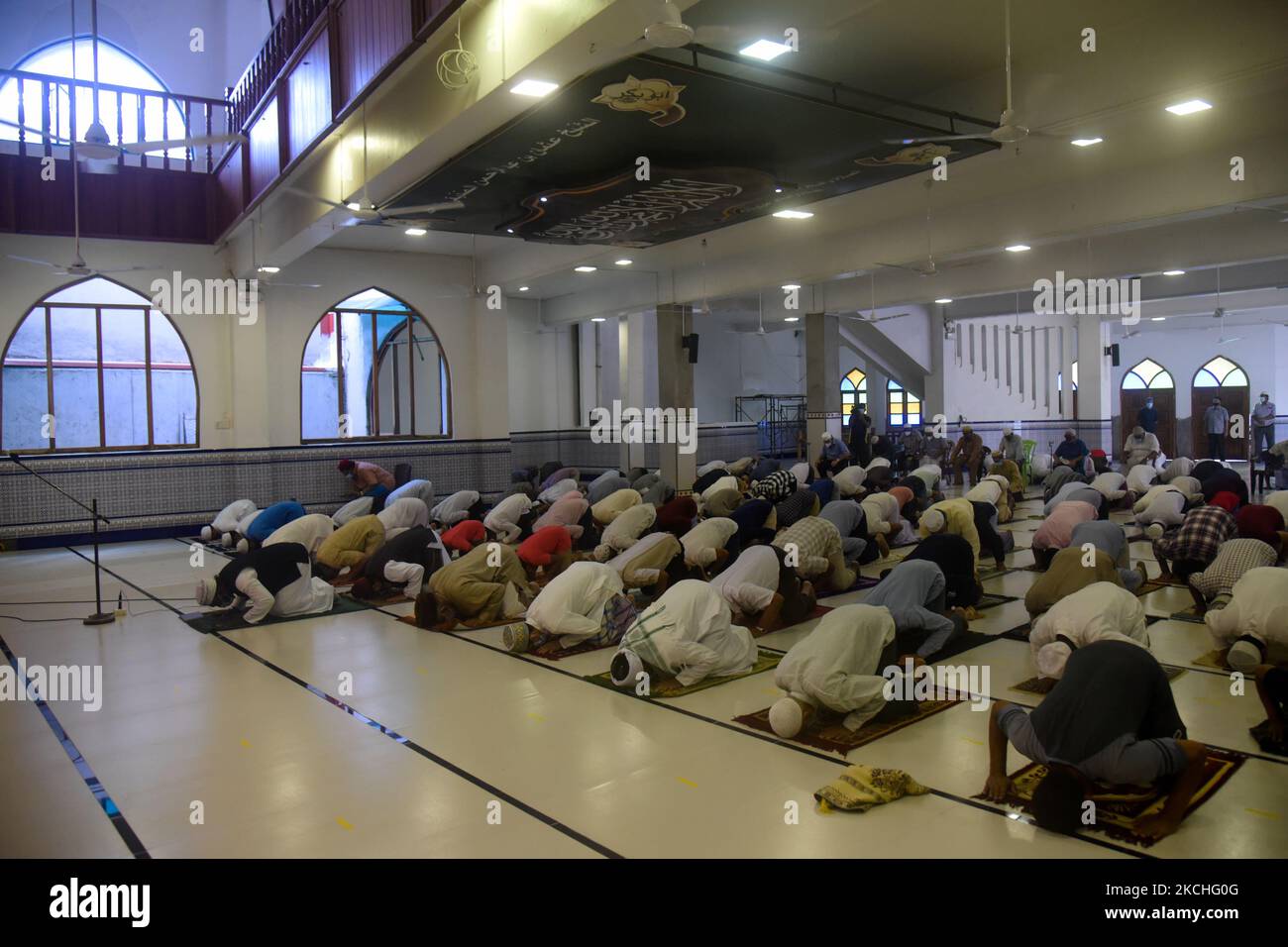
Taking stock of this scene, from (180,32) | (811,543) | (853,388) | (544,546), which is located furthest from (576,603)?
(853,388)

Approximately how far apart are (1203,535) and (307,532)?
775 cm

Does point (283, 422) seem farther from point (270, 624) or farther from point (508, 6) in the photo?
point (508, 6)

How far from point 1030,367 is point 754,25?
1944 centimetres

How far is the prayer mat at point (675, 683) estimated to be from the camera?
17.4 ft

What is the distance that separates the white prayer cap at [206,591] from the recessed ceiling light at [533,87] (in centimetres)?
412

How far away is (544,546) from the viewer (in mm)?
8117

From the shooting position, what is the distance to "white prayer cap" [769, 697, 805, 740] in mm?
4426

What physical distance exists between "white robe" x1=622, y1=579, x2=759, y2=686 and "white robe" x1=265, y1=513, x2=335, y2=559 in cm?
464

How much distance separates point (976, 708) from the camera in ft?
16.0

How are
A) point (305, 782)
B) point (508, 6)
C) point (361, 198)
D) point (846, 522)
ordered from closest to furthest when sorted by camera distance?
point (305, 782), point (508, 6), point (361, 198), point (846, 522)

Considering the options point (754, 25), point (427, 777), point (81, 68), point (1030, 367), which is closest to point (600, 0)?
point (754, 25)

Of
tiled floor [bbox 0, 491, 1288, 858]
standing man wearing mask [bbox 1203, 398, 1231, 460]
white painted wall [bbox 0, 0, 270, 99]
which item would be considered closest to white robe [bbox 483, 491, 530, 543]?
tiled floor [bbox 0, 491, 1288, 858]

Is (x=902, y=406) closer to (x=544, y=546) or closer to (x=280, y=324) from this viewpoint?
(x=280, y=324)

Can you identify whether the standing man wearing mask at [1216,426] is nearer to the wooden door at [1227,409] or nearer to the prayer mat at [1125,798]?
the wooden door at [1227,409]
